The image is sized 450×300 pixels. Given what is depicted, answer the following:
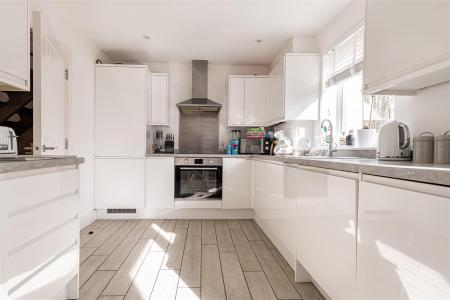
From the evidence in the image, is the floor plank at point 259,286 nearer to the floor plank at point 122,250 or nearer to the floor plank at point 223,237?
the floor plank at point 223,237

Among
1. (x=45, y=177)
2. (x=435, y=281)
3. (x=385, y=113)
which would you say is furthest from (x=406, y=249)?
(x=385, y=113)

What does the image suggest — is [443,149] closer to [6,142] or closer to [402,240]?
[402,240]

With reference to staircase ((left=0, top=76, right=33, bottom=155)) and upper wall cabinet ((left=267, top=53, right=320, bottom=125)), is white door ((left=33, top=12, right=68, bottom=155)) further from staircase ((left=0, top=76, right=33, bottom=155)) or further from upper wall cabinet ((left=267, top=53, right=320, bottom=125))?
upper wall cabinet ((left=267, top=53, right=320, bottom=125))

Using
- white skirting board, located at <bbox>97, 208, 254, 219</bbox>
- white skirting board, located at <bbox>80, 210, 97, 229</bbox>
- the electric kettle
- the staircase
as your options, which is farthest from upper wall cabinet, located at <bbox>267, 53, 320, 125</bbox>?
white skirting board, located at <bbox>80, 210, 97, 229</bbox>

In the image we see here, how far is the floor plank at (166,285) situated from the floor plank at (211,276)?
20cm

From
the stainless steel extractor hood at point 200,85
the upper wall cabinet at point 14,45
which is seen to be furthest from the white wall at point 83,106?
the stainless steel extractor hood at point 200,85

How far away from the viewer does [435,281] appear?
0.78 metres

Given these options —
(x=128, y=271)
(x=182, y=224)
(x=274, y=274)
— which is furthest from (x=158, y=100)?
(x=274, y=274)

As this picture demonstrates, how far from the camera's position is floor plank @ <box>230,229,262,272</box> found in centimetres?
231

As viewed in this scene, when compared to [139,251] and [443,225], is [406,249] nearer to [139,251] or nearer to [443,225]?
[443,225]

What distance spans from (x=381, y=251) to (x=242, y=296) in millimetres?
1102

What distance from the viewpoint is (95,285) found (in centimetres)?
197

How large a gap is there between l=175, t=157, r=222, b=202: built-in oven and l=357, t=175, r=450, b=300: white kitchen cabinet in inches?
114

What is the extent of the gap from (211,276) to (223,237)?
1002mm
